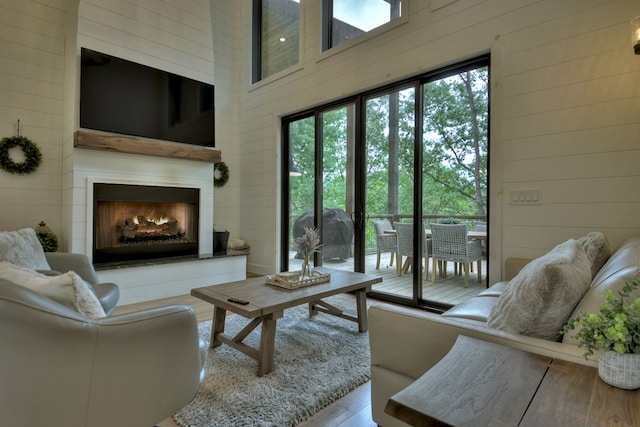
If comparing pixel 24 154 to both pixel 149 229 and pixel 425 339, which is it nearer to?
pixel 149 229

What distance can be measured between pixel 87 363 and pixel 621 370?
1.55 meters

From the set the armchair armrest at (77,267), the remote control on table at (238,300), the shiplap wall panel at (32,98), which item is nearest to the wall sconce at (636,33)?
the remote control on table at (238,300)

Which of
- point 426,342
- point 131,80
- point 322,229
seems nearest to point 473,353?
point 426,342

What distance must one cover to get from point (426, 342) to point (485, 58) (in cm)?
281

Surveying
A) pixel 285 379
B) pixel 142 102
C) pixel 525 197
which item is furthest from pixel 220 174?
pixel 525 197

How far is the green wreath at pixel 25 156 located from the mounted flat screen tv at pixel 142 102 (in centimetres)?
81

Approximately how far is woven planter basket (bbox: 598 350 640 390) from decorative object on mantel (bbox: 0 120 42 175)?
16.6 feet

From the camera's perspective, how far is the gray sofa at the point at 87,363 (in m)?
1.01

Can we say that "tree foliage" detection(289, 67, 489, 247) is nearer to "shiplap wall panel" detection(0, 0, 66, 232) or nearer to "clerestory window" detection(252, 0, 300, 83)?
"clerestory window" detection(252, 0, 300, 83)

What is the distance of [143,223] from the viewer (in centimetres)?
425

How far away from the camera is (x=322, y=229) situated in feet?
15.0

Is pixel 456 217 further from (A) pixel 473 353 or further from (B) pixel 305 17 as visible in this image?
(B) pixel 305 17

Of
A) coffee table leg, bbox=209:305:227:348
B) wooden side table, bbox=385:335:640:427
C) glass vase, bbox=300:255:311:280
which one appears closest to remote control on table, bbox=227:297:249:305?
coffee table leg, bbox=209:305:227:348

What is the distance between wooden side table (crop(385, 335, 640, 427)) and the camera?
0.73 metres
